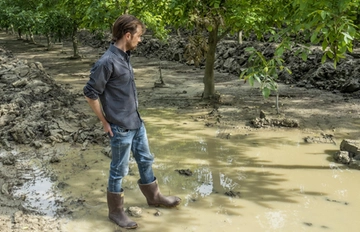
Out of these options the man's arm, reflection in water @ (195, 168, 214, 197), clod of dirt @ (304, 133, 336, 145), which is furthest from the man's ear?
clod of dirt @ (304, 133, 336, 145)

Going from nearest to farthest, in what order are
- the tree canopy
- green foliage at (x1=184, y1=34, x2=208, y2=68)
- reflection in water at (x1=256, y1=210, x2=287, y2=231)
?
reflection in water at (x1=256, y1=210, x2=287, y2=231) < the tree canopy < green foliage at (x1=184, y1=34, x2=208, y2=68)

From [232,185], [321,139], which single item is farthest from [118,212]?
[321,139]

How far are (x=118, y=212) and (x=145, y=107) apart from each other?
5.63 metres

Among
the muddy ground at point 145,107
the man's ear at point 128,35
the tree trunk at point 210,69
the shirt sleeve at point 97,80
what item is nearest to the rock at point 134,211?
the muddy ground at point 145,107

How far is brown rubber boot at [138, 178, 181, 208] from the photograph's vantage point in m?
4.03

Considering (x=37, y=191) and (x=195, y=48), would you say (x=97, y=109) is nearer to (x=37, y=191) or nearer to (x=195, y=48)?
(x=37, y=191)

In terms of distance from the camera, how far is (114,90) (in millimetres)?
3389

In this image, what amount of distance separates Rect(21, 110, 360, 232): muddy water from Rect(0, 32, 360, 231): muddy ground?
14.0 inches

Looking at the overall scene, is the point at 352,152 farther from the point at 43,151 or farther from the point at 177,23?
the point at 43,151

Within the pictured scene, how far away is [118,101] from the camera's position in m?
3.43

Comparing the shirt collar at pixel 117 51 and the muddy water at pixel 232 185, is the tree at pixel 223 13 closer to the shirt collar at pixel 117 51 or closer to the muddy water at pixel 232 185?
the muddy water at pixel 232 185

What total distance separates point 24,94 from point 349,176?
690cm

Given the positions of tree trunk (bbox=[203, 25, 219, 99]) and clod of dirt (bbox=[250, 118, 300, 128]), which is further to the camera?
tree trunk (bbox=[203, 25, 219, 99])

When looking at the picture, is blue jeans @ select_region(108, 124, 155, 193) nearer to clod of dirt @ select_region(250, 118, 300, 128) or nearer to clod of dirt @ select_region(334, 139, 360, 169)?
clod of dirt @ select_region(334, 139, 360, 169)
